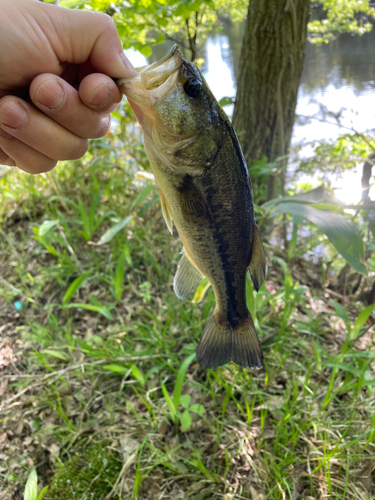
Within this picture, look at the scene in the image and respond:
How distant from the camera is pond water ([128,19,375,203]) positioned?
5.20m

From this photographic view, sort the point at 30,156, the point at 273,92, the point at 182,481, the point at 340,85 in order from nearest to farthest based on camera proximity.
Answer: the point at 30,156 → the point at 182,481 → the point at 273,92 → the point at 340,85

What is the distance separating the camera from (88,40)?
1302 mm

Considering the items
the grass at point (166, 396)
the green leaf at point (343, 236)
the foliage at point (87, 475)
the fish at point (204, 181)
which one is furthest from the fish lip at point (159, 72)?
the foliage at point (87, 475)

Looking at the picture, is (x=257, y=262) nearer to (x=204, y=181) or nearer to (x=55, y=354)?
(x=204, y=181)

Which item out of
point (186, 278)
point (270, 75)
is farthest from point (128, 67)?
point (270, 75)

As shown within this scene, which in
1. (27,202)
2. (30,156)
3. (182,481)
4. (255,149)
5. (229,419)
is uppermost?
(30,156)

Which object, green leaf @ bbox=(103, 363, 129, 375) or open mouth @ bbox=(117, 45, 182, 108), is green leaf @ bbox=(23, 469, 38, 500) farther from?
open mouth @ bbox=(117, 45, 182, 108)

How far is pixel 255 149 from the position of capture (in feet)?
11.9

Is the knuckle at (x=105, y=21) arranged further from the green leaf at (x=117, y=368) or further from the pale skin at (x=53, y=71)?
the green leaf at (x=117, y=368)

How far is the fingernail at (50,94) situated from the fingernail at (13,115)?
0.09 m

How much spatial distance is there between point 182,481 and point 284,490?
0.56 meters

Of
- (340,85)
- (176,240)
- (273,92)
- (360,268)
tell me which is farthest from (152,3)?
(340,85)

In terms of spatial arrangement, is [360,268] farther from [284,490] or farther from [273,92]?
[273,92]

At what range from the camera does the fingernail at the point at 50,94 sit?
47.9 inches
